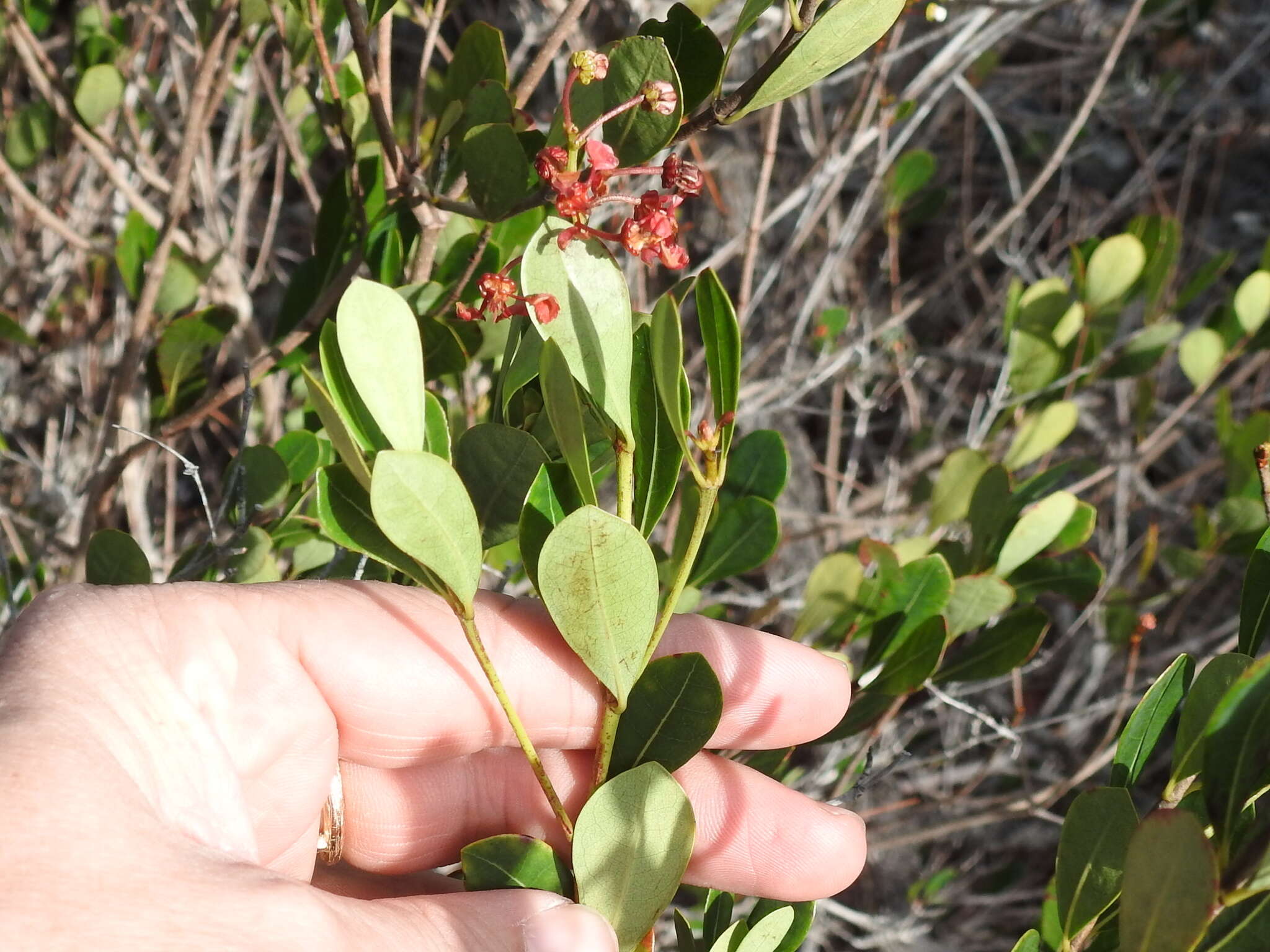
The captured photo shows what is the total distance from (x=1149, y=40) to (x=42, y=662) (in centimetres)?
327

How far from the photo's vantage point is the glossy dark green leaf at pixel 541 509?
778mm

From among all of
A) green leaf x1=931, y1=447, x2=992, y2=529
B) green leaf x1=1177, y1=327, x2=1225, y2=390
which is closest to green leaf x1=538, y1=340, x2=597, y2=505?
green leaf x1=931, y1=447, x2=992, y2=529

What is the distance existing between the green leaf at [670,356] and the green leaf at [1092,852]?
394mm

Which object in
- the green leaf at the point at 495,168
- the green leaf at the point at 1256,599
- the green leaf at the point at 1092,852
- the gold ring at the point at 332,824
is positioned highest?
the green leaf at the point at 495,168

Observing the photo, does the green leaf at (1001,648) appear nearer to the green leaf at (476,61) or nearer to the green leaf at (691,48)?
the green leaf at (691,48)

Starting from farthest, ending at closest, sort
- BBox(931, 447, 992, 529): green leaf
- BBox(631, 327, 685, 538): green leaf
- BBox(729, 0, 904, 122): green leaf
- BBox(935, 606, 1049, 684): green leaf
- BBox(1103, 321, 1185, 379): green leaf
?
BBox(1103, 321, 1185, 379): green leaf, BBox(931, 447, 992, 529): green leaf, BBox(935, 606, 1049, 684): green leaf, BBox(631, 327, 685, 538): green leaf, BBox(729, 0, 904, 122): green leaf

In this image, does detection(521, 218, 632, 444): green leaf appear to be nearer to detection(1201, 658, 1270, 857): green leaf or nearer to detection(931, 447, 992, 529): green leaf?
detection(1201, 658, 1270, 857): green leaf

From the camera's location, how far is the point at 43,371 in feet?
6.56

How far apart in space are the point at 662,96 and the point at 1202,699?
555 mm

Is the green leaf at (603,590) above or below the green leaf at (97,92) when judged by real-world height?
below

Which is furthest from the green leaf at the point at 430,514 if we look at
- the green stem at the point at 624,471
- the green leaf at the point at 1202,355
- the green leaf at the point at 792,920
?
the green leaf at the point at 1202,355

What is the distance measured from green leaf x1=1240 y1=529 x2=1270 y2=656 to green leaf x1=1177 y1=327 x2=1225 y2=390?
0.94 metres

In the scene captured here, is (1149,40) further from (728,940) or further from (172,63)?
(728,940)

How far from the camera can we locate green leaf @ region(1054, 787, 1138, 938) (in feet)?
2.40
